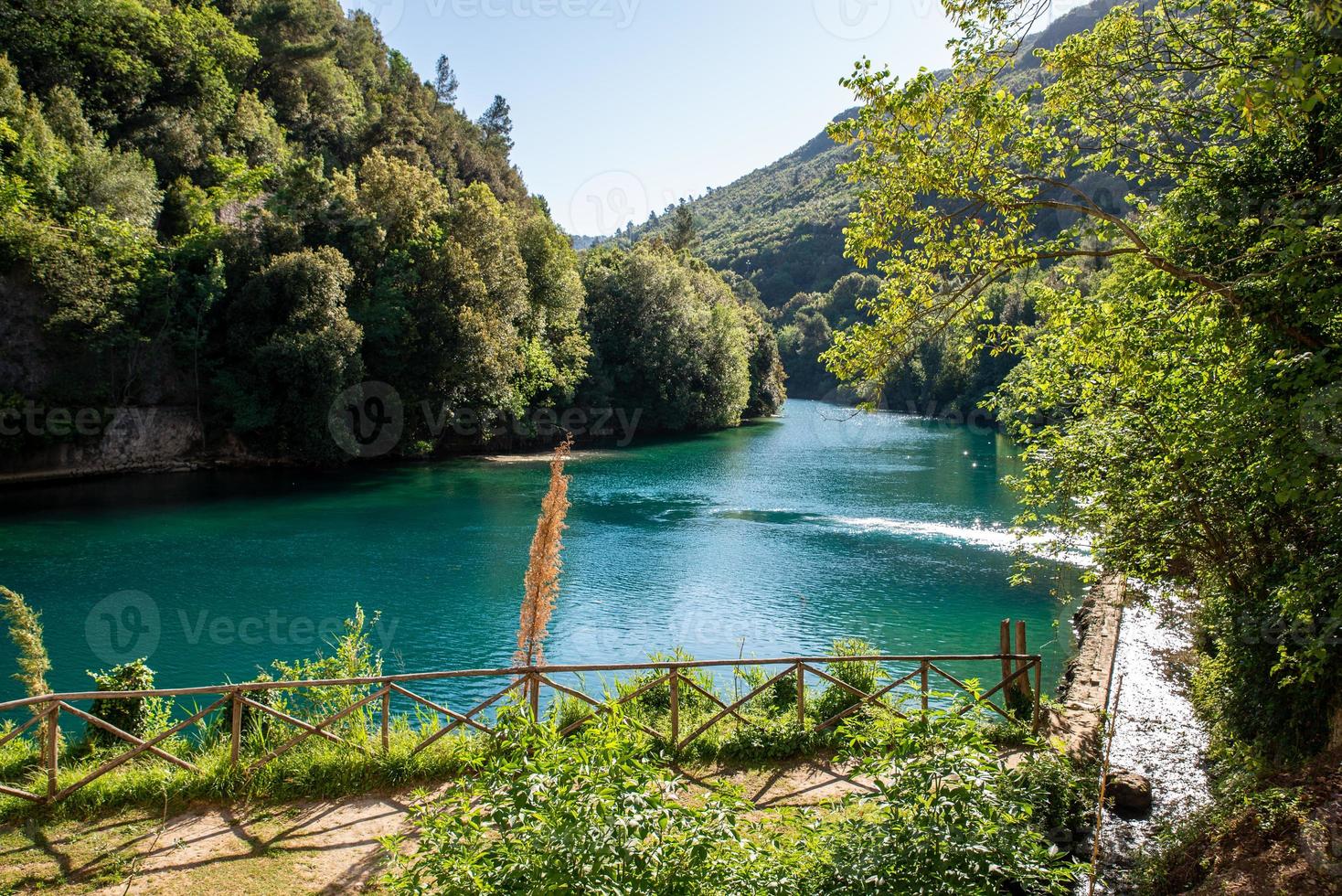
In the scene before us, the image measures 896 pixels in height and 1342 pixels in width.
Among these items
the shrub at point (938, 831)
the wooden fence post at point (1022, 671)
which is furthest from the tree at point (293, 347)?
the shrub at point (938, 831)

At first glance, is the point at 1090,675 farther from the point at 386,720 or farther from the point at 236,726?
the point at 236,726

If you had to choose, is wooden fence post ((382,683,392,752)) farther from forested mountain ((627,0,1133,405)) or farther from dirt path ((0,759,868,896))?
forested mountain ((627,0,1133,405))

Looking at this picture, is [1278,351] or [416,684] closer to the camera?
[1278,351]

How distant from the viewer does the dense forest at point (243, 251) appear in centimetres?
3453

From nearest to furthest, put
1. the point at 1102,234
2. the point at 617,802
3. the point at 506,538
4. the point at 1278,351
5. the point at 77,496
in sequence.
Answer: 1. the point at 617,802
2. the point at 1278,351
3. the point at 1102,234
4. the point at 506,538
5. the point at 77,496

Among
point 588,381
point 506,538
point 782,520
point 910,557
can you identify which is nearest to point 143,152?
point 588,381

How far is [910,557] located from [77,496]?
31.4m

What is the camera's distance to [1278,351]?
281 inches

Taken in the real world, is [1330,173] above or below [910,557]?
above

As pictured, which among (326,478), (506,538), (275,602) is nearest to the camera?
(275,602)

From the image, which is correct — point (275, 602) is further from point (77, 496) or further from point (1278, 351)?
point (1278, 351)
